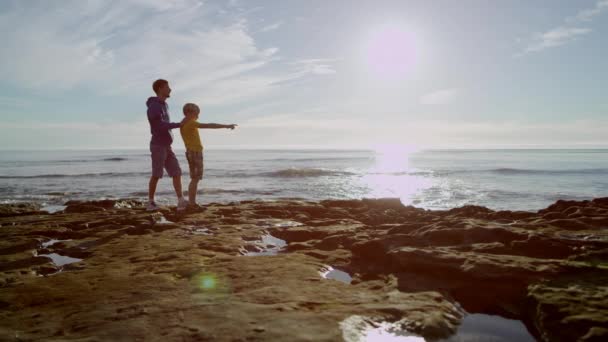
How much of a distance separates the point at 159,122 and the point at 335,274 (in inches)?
185

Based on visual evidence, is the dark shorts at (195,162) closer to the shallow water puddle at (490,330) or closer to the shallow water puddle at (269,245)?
the shallow water puddle at (269,245)

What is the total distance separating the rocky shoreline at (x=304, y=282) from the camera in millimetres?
2207

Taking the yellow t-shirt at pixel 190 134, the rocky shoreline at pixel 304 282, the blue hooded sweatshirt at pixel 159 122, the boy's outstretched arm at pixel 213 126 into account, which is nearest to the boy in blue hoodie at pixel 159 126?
the blue hooded sweatshirt at pixel 159 122

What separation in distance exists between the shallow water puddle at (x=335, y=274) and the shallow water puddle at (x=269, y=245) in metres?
1.02

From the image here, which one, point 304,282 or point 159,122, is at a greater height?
point 159,122

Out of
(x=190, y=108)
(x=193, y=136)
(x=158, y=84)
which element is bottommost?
(x=193, y=136)

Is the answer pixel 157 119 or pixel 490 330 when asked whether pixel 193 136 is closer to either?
pixel 157 119

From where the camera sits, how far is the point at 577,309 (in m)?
2.25

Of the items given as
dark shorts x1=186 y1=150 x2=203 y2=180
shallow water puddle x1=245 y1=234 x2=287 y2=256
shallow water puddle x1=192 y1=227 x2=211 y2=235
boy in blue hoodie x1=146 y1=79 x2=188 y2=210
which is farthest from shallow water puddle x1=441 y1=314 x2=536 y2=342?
boy in blue hoodie x1=146 y1=79 x2=188 y2=210

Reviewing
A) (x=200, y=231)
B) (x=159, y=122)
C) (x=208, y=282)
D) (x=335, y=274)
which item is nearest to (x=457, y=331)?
(x=335, y=274)

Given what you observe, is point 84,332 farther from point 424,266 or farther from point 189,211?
point 189,211

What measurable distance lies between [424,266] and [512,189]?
15.2 metres

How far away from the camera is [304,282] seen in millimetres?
3061

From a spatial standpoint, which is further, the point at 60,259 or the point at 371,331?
the point at 60,259
